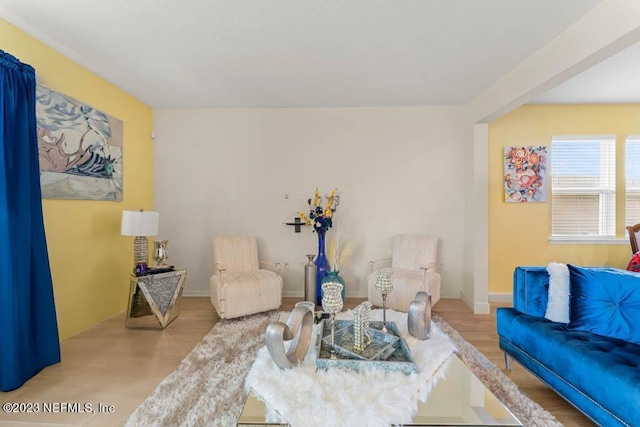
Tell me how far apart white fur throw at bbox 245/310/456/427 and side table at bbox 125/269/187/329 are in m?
1.86

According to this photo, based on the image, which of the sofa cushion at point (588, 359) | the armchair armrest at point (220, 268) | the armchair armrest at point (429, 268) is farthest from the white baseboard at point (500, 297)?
the armchair armrest at point (220, 268)

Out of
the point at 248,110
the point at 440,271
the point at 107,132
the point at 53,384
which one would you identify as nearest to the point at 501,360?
the point at 440,271

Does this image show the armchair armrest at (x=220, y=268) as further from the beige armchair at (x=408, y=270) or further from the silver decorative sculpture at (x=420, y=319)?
the silver decorative sculpture at (x=420, y=319)

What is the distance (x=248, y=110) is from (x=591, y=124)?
4.48 metres

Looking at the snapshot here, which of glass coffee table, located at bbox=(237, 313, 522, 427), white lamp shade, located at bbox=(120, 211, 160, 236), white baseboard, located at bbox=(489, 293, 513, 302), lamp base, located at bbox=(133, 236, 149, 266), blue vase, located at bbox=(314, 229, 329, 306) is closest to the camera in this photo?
glass coffee table, located at bbox=(237, 313, 522, 427)

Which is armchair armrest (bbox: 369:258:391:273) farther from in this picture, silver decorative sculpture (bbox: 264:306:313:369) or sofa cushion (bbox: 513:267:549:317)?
silver decorative sculpture (bbox: 264:306:313:369)

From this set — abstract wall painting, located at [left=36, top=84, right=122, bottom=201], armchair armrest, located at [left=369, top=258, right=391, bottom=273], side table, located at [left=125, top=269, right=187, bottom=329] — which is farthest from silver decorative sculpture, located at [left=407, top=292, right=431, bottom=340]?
abstract wall painting, located at [left=36, top=84, right=122, bottom=201]

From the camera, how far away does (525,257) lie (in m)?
3.93

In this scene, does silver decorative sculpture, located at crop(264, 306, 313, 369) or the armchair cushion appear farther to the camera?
the armchair cushion

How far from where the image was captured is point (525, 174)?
3.87 m

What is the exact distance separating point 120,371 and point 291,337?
5.22 feet

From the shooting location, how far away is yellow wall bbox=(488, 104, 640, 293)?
382cm

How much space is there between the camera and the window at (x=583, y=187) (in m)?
3.85

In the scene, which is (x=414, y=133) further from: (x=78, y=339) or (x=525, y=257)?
(x=78, y=339)
